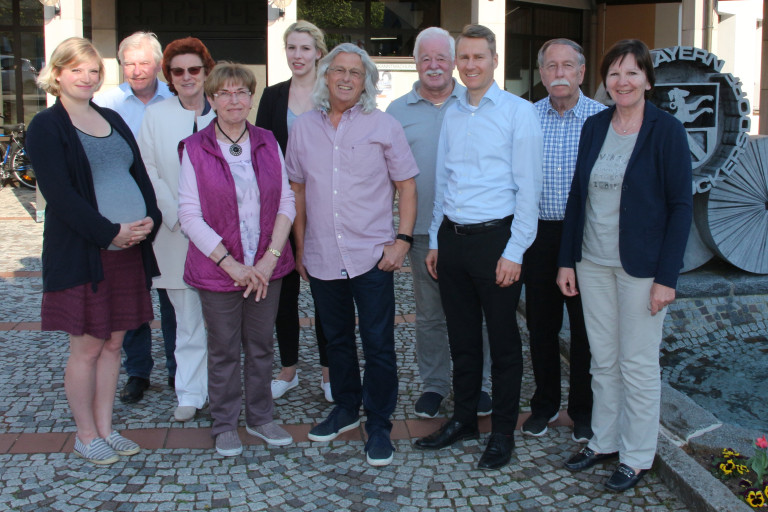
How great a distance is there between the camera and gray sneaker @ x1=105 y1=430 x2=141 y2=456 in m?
3.78

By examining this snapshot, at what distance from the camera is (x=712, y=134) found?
5840 millimetres

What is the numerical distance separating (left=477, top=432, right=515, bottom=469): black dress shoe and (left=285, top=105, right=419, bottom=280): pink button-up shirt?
1.06m

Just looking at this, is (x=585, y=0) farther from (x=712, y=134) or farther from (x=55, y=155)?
(x=55, y=155)

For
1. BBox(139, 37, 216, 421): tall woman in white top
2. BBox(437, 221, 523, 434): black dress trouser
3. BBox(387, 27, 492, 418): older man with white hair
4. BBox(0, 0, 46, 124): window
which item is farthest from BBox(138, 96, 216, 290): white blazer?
BBox(0, 0, 46, 124): window

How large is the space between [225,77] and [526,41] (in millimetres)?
12675

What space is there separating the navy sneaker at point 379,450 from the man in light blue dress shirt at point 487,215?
0.21 meters

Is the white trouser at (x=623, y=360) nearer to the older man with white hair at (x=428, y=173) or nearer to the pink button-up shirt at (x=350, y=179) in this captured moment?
the older man with white hair at (x=428, y=173)

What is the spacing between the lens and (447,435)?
A: 3871 millimetres

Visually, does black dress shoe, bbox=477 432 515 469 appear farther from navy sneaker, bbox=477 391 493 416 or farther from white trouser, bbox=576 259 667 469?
navy sneaker, bbox=477 391 493 416

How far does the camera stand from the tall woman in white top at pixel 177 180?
4.09m

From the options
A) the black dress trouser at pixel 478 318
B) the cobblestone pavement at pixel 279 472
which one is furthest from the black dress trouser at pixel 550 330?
the black dress trouser at pixel 478 318

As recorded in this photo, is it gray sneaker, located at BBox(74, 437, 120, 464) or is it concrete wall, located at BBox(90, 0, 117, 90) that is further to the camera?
concrete wall, located at BBox(90, 0, 117, 90)

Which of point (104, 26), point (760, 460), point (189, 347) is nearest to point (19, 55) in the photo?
point (104, 26)

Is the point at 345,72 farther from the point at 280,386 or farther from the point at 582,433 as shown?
the point at 582,433
